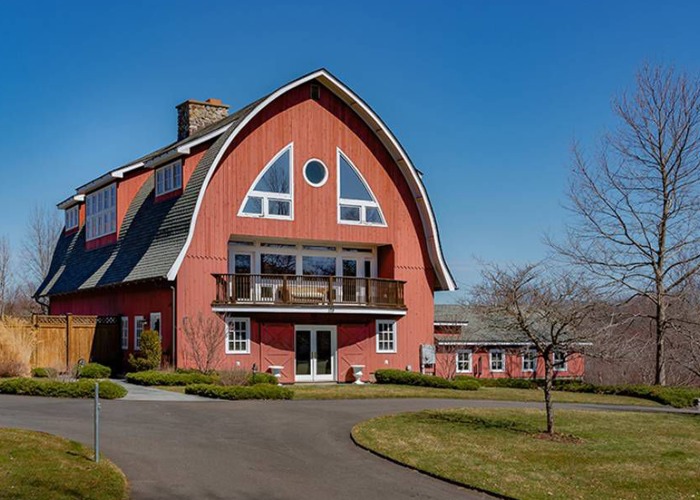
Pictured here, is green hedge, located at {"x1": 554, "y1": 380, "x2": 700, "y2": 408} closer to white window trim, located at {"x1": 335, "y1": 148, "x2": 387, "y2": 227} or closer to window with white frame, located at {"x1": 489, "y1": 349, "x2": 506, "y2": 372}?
window with white frame, located at {"x1": 489, "y1": 349, "x2": 506, "y2": 372}

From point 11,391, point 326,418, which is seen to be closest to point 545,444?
point 326,418

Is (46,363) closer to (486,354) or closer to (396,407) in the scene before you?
(396,407)

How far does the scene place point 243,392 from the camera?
832 inches

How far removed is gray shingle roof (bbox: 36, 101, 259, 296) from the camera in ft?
90.8

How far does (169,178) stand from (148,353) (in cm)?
675

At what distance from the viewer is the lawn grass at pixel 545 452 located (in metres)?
12.1

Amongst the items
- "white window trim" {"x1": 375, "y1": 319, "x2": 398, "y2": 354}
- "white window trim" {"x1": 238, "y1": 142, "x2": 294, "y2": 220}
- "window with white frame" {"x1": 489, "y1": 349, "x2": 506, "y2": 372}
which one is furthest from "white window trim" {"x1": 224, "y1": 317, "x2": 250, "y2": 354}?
"window with white frame" {"x1": 489, "y1": 349, "x2": 506, "y2": 372}

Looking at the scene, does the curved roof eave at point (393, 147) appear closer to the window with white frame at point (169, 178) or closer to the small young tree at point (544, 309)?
the window with white frame at point (169, 178)

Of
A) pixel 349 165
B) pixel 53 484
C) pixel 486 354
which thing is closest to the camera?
pixel 53 484

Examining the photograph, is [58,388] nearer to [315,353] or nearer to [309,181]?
[315,353]

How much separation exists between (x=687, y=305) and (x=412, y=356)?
13.4m

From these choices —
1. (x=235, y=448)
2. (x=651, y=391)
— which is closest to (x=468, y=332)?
(x=651, y=391)

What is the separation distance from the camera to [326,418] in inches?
703

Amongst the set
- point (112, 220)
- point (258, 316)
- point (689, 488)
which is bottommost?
point (689, 488)
